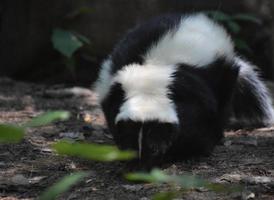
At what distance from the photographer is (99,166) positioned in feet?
16.3

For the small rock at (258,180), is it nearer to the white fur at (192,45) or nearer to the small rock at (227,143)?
the white fur at (192,45)

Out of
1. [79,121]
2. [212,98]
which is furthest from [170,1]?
[212,98]

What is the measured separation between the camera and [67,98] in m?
7.91

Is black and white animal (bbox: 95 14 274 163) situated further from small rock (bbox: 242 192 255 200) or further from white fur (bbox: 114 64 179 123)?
small rock (bbox: 242 192 255 200)

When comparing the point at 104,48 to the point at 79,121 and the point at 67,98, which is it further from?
the point at 79,121

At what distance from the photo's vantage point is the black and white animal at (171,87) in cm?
441

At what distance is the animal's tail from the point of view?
20.8ft

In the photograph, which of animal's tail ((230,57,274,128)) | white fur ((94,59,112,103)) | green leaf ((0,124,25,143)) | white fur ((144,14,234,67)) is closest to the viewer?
green leaf ((0,124,25,143))

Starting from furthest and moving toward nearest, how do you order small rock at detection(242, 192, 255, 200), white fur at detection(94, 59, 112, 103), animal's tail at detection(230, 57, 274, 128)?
animal's tail at detection(230, 57, 274, 128) → white fur at detection(94, 59, 112, 103) → small rock at detection(242, 192, 255, 200)

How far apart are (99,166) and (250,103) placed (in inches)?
85.4

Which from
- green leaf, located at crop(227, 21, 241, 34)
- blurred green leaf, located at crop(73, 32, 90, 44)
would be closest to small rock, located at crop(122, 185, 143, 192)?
blurred green leaf, located at crop(73, 32, 90, 44)

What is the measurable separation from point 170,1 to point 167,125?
498 cm

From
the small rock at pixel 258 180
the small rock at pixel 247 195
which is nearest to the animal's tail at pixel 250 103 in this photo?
the small rock at pixel 258 180

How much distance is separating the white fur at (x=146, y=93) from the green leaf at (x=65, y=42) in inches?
144
